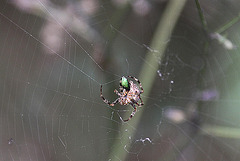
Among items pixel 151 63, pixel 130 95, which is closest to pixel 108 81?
pixel 130 95

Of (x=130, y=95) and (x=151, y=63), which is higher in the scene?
(x=151, y=63)

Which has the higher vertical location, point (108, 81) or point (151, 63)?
point (151, 63)

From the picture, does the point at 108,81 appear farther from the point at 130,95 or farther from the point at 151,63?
the point at 151,63

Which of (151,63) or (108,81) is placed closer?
(108,81)

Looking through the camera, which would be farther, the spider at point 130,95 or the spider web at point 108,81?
the spider at point 130,95

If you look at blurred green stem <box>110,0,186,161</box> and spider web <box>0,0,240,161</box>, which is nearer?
spider web <box>0,0,240,161</box>
